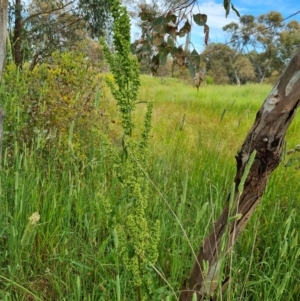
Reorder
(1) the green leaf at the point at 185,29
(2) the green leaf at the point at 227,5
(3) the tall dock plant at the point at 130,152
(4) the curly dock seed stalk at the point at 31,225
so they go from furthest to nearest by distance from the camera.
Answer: (1) the green leaf at the point at 185,29, (2) the green leaf at the point at 227,5, (3) the tall dock plant at the point at 130,152, (4) the curly dock seed stalk at the point at 31,225

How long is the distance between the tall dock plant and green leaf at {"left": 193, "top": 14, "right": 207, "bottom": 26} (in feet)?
1.20

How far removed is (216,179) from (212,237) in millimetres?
1144

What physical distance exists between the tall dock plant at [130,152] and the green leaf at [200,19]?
0.37m

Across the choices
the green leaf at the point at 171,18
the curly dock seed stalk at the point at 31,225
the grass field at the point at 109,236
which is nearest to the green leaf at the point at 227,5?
the green leaf at the point at 171,18

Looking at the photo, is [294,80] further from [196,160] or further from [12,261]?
[196,160]

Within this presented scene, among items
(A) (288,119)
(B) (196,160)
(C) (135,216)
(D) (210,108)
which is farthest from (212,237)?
(D) (210,108)

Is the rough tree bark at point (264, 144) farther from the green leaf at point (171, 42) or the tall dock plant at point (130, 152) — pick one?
the green leaf at point (171, 42)

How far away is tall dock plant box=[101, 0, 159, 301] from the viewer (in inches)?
37.7

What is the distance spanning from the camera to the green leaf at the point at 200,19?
126cm

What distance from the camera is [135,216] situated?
3.42 feet

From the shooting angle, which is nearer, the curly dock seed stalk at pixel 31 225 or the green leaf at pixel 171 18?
the curly dock seed stalk at pixel 31 225

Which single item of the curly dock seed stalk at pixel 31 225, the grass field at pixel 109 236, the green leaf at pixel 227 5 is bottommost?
the grass field at pixel 109 236

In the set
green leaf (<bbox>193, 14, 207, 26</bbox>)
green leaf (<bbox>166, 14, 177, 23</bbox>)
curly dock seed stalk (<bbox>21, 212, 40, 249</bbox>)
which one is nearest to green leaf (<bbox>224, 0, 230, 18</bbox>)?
green leaf (<bbox>193, 14, 207, 26</bbox>)

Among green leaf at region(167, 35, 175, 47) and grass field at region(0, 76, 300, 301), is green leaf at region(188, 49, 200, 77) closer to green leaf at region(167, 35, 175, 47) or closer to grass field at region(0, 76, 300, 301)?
green leaf at region(167, 35, 175, 47)
